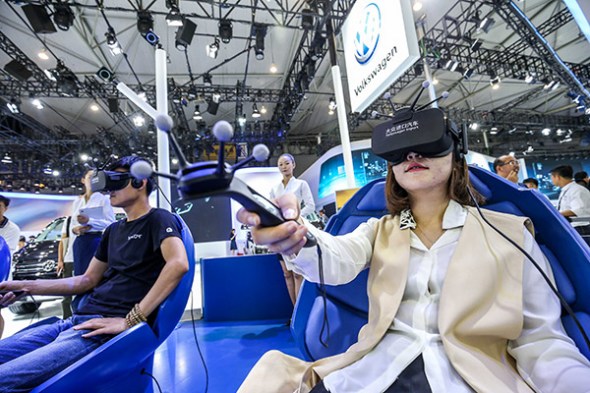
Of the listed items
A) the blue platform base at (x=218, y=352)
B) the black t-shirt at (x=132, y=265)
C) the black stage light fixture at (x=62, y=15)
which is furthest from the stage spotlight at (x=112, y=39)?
the black t-shirt at (x=132, y=265)

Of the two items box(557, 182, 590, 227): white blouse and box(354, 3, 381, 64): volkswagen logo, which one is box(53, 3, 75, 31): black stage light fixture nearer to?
box(354, 3, 381, 64): volkswagen logo

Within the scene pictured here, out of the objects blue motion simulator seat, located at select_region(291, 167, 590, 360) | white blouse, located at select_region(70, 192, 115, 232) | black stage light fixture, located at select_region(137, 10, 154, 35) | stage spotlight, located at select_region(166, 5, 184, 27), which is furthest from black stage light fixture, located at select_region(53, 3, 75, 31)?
blue motion simulator seat, located at select_region(291, 167, 590, 360)

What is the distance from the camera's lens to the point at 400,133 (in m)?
0.78

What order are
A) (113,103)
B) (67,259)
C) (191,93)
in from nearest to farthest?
(67,259) → (113,103) → (191,93)

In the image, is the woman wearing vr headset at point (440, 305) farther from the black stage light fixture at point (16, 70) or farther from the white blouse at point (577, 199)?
the black stage light fixture at point (16, 70)

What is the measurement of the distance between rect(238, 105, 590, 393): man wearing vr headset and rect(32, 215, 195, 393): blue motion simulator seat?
1.85 ft

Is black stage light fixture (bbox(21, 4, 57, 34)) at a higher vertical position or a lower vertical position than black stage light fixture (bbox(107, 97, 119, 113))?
lower

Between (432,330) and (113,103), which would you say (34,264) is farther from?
(113,103)

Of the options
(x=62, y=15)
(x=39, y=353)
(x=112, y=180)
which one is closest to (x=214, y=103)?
(x=62, y=15)

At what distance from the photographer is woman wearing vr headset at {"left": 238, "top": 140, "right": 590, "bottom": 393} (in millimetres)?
604

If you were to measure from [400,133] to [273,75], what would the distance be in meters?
8.66

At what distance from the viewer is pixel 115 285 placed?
125cm

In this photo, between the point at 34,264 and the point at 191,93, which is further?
the point at 191,93

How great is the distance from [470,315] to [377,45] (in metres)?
2.87
